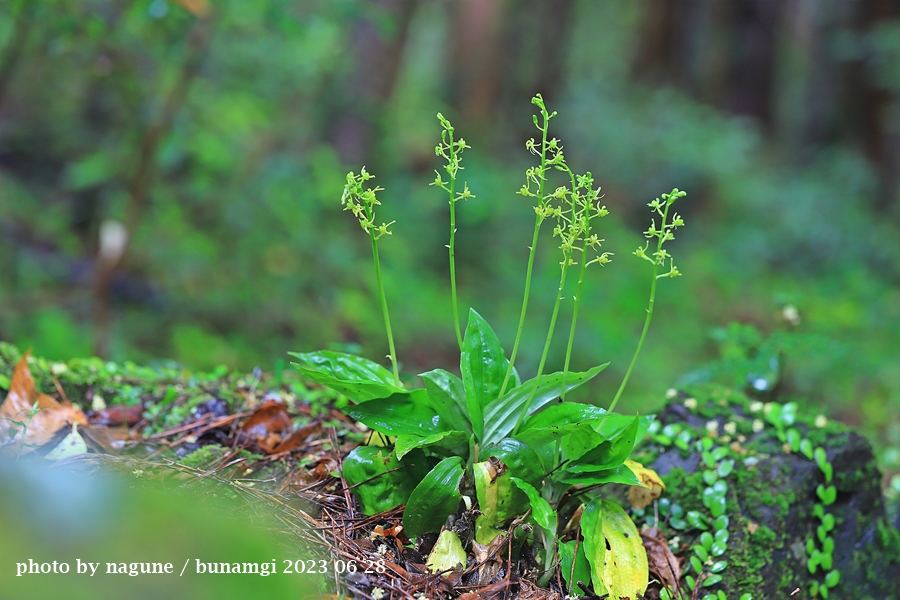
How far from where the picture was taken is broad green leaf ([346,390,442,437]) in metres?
1.99

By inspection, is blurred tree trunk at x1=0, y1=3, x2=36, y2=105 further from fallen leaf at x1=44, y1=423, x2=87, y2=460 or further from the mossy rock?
the mossy rock

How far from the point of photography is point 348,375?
2.13 meters

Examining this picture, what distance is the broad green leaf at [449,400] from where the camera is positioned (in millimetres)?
2023

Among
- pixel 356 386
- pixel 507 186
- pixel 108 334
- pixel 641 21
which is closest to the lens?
pixel 356 386

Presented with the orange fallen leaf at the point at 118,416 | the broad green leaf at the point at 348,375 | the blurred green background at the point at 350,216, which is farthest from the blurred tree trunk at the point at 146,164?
the broad green leaf at the point at 348,375

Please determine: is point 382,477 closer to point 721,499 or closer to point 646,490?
point 646,490

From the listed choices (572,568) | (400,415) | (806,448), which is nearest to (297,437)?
(400,415)

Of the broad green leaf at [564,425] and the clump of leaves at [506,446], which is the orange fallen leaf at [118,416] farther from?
the broad green leaf at [564,425]

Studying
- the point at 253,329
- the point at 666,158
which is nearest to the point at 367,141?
the point at 253,329

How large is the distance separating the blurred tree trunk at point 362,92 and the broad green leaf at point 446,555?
278 inches

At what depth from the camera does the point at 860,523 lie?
269 cm

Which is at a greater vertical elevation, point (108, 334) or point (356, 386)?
point (108, 334)

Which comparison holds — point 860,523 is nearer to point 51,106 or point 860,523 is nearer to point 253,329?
point 253,329

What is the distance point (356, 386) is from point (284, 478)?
54 centimetres
